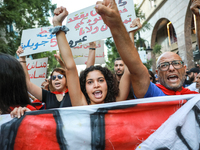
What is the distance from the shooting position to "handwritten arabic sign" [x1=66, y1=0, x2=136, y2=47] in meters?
3.08

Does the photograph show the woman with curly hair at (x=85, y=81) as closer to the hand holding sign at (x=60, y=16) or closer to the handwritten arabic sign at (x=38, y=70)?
the hand holding sign at (x=60, y=16)

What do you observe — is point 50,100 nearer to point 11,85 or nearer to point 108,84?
point 108,84

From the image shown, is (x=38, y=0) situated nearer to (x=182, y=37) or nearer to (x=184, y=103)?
(x=182, y=37)

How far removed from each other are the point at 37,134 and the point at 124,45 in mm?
922

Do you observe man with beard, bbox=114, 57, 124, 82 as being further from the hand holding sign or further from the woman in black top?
the hand holding sign

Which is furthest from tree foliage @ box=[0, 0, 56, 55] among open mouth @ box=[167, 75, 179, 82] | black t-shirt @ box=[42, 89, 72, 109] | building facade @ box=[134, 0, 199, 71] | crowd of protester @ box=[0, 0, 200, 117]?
building facade @ box=[134, 0, 199, 71]

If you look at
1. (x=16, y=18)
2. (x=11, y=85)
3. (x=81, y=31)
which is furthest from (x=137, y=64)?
(x=16, y=18)

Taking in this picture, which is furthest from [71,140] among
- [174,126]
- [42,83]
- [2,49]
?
[2,49]

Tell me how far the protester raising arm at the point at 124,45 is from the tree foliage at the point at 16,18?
8915 mm

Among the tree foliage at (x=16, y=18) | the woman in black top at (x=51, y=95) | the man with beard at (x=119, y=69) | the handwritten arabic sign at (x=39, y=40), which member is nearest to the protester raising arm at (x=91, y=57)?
the woman in black top at (x=51, y=95)

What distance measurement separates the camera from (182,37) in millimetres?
13148

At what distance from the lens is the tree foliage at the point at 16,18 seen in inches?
360

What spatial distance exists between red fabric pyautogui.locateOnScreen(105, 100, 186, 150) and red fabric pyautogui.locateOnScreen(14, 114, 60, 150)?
0.40 m

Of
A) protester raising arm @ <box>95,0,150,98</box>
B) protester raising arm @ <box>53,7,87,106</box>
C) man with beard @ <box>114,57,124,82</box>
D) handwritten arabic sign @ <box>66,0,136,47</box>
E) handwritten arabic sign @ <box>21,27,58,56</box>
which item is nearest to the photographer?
protester raising arm @ <box>95,0,150,98</box>
